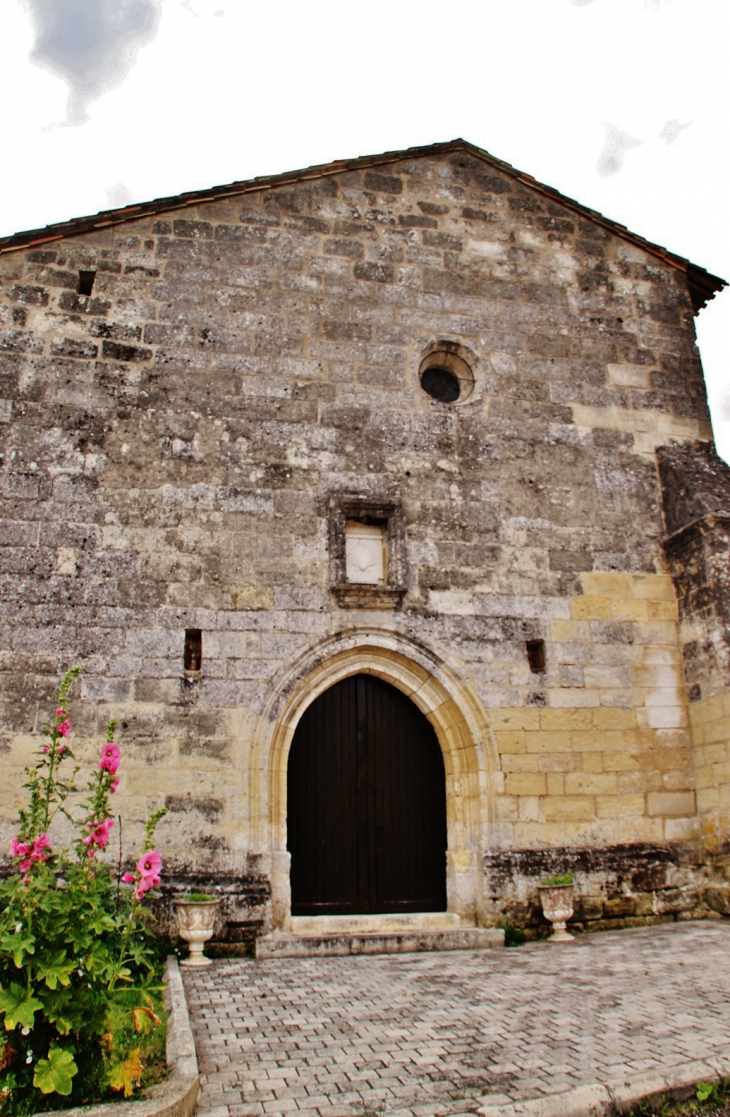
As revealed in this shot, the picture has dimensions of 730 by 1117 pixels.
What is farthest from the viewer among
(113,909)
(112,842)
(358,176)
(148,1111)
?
(358,176)

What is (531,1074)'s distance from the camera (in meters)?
3.19

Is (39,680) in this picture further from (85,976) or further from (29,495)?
(85,976)

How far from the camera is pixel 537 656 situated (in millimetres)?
6953

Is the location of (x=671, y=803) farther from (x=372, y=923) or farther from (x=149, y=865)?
(x=149, y=865)

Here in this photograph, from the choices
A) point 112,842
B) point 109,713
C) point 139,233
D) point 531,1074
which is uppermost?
point 139,233

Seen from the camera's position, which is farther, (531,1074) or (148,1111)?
(531,1074)

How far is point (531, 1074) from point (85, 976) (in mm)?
1689

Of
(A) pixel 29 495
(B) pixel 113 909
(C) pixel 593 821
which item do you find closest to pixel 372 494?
(A) pixel 29 495

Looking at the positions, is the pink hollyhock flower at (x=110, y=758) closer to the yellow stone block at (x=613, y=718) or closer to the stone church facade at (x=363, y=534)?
the stone church facade at (x=363, y=534)

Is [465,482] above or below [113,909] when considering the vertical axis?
above

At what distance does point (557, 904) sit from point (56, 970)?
4309 millimetres

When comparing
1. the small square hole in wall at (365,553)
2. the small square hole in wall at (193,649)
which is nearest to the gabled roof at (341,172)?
the small square hole in wall at (365,553)

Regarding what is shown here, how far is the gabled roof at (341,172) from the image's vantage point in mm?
7012

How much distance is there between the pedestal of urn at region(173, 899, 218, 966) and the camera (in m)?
5.50
